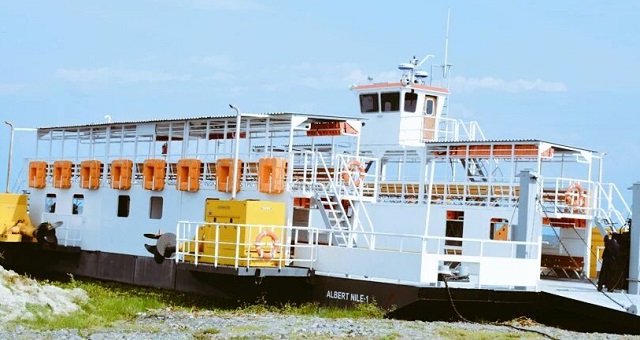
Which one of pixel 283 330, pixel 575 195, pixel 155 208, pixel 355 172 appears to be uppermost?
pixel 355 172

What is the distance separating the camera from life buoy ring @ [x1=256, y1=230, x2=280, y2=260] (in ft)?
85.9

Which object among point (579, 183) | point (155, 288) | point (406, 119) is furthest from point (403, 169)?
point (155, 288)

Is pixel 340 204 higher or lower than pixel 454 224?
higher

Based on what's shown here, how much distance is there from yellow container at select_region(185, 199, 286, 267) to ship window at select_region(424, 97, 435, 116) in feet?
51.9

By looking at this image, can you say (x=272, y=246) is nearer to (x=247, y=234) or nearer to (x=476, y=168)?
(x=247, y=234)

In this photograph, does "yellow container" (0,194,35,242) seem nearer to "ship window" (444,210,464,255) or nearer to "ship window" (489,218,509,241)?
"ship window" (444,210,464,255)

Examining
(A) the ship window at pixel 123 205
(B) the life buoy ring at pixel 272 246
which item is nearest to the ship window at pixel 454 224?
(B) the life buoy ring at pixel 272 246

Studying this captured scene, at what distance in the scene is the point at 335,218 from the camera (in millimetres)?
27781

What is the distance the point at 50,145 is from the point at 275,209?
16.3 meters

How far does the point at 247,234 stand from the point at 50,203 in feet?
50.1

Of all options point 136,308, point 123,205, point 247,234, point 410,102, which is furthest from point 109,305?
point 410,102

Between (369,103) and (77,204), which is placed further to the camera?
(369,103)

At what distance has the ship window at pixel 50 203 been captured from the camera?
128 feet

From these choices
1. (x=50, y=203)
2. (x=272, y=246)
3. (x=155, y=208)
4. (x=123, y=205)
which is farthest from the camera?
(x=50, y=203)
